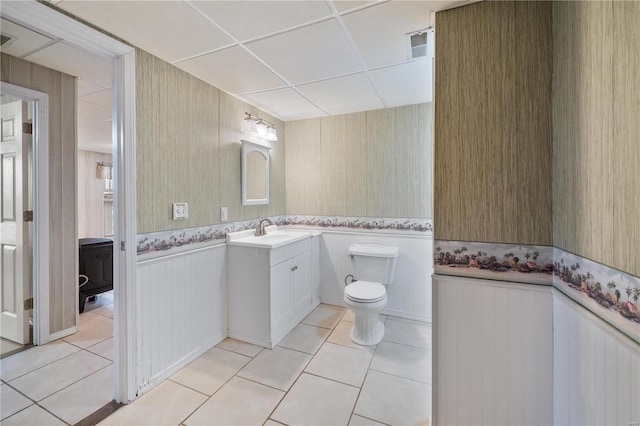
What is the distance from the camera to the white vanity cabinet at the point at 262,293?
2.23 metres

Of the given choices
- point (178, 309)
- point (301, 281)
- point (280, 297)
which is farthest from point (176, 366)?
point (301, 281)

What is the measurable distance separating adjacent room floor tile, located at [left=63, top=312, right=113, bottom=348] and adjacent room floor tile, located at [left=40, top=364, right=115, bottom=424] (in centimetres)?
61

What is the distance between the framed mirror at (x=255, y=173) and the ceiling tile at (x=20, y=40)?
1.45 m

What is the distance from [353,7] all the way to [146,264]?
1958mm

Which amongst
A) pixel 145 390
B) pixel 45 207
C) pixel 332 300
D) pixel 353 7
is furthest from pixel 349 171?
pixel 45 207

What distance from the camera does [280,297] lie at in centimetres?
235

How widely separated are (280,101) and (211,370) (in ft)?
7.93

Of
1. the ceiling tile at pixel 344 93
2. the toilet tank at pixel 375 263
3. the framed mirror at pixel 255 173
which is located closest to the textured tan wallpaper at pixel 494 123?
the ceiling tile at pixel 344 93

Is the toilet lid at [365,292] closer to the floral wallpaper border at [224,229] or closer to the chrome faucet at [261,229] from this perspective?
the floral wallpaper border at [224,229]

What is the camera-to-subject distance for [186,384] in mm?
1792

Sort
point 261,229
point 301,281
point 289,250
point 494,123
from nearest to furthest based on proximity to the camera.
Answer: point 494,123
point 289,250
point 301,281
point 261,229

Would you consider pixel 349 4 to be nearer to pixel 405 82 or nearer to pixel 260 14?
pixel 260 14

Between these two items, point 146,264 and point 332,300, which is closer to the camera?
point 146,264

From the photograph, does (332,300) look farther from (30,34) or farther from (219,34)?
(30,34)
